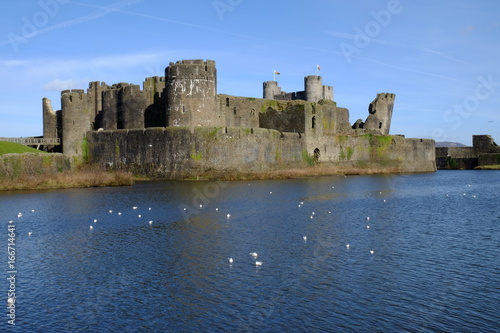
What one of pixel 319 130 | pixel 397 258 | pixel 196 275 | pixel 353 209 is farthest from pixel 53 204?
pixel 319 130

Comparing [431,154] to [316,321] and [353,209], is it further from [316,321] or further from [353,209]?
[316,321]

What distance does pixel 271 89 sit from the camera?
64062mm

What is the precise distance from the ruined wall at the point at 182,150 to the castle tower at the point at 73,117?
2.39m

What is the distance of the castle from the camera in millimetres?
35875

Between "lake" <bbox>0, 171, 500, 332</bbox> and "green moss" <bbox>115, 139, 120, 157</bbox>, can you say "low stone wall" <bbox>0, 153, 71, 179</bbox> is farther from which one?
"lake" <bbox>0, 171, 500, 332</bbox>

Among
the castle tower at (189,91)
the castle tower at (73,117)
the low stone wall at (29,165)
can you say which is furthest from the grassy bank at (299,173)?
the castle tower at (73,117)

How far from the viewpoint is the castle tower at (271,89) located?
209ft

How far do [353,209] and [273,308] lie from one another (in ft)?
39.7

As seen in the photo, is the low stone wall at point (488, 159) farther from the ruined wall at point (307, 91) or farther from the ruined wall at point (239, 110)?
the ruined wall at point (239, 110)

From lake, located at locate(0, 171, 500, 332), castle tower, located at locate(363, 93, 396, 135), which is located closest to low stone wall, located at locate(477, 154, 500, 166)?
castle tower, located at locate(363, 93, 396, 135)

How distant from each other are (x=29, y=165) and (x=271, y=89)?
37654mm

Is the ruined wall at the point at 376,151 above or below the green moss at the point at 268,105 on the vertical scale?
below

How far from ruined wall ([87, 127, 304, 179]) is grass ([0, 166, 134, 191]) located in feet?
12.6

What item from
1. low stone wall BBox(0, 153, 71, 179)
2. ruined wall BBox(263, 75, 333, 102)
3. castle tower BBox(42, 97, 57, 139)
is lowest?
low stone wall BBox(0, 153, 71, 179)
